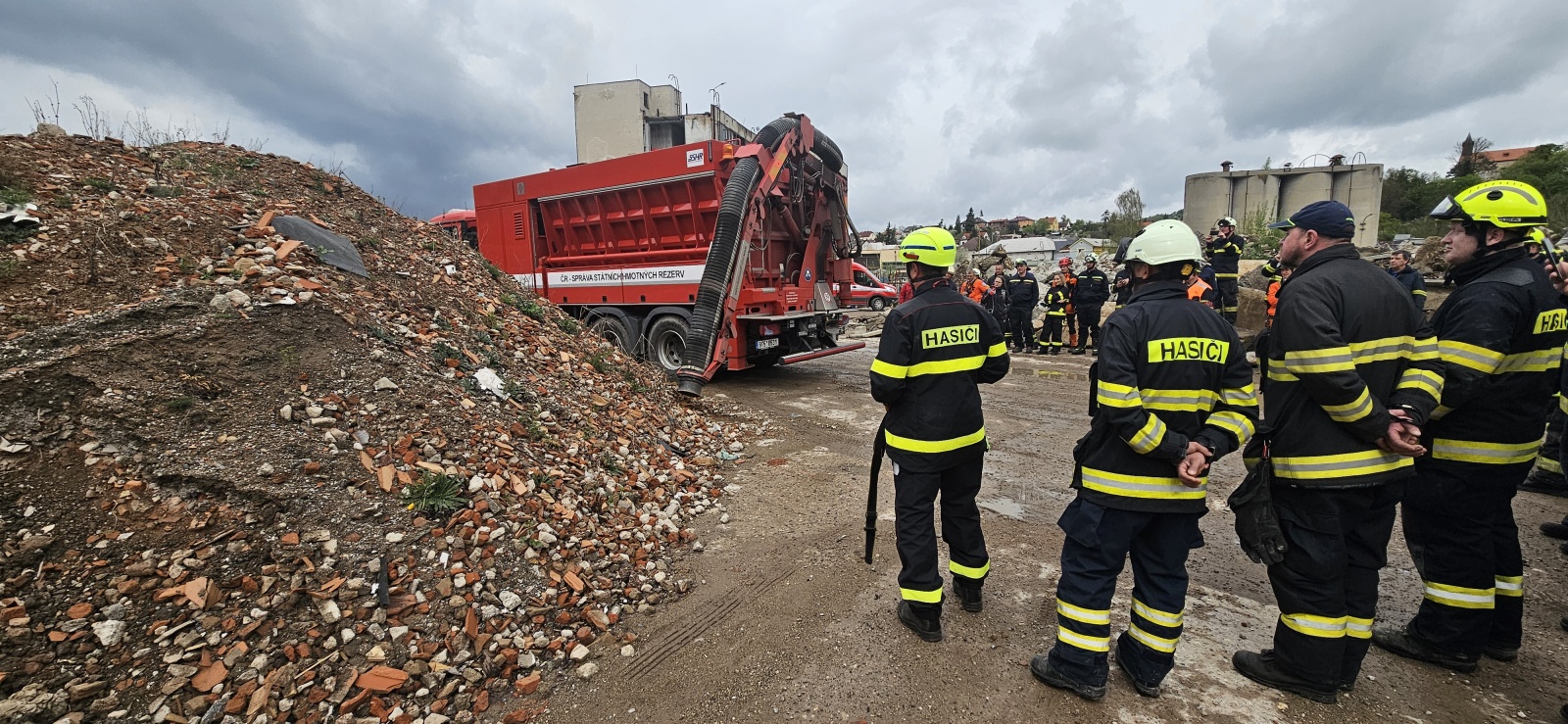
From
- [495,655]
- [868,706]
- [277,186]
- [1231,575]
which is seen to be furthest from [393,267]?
[1231,575]

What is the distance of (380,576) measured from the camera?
2.61 meters

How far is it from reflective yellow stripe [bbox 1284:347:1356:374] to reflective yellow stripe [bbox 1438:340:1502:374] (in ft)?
1.77

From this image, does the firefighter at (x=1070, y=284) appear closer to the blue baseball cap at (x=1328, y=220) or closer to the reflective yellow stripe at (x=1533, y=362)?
the reflective yellow stripe at (x=1533, y=362)

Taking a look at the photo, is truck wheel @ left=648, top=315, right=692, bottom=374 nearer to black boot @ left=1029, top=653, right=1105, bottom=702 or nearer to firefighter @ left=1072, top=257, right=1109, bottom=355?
black boot @ left=1029, top=653, right=1105, bottom=702

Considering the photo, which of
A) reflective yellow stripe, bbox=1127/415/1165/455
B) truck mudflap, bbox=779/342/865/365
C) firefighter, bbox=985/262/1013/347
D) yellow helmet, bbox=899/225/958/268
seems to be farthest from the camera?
firefighter, bbox=985/262/1013/347

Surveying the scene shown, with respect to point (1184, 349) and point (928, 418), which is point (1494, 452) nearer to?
point (1184, 349)

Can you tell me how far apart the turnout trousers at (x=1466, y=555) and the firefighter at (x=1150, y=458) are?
0.94m

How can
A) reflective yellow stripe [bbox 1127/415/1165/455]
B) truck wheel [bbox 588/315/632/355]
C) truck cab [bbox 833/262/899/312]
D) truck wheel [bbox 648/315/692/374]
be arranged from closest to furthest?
reflective yellow stripe [bbox 1127/415/1165/455]
truck wheel [bbox 648/315/692/374]
truck wheel [bbox 588/315/632/355]
truck cab [bbox 833/262/899/312]

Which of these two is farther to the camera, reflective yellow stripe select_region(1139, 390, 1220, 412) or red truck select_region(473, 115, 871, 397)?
red truck select_region(473, 115, 871, 397)

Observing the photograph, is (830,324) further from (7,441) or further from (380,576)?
(7,441)

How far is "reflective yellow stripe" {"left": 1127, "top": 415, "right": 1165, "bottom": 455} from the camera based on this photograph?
213 cm

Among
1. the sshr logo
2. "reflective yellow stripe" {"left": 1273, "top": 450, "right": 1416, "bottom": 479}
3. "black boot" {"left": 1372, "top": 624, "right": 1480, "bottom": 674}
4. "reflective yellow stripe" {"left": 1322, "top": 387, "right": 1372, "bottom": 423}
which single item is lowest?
"black boot" {"left": 1372, "top": 624, "right": 1480, "bottom": 674}

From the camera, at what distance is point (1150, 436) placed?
2139 mm

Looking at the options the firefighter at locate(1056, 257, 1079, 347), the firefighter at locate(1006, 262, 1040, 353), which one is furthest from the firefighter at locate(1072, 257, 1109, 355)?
the firefighter at locate(1006, 262, 1040, 353)
